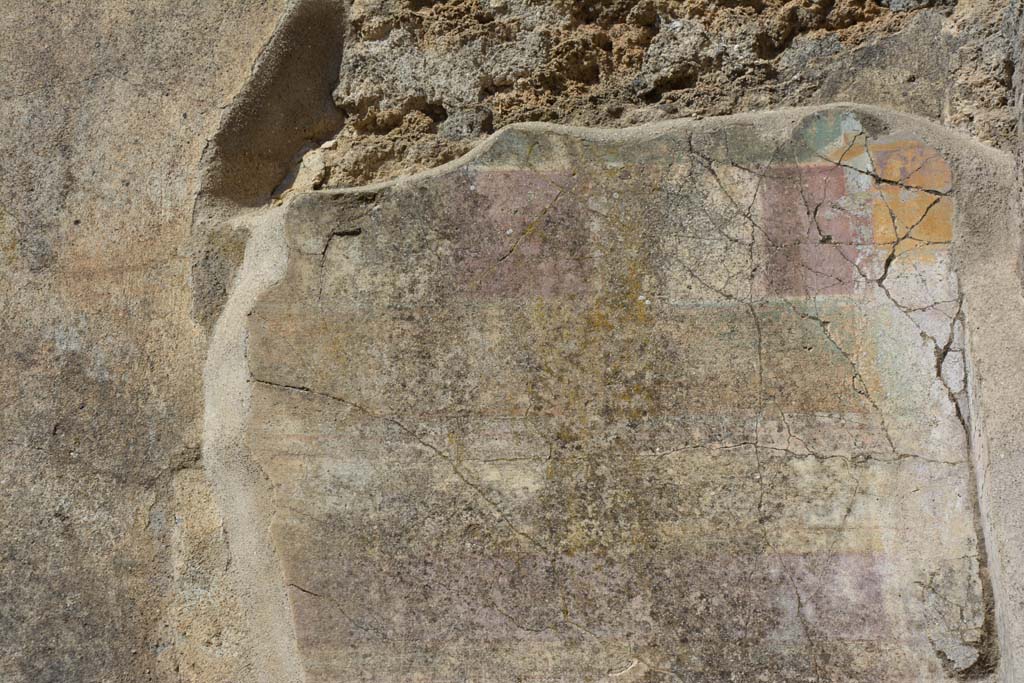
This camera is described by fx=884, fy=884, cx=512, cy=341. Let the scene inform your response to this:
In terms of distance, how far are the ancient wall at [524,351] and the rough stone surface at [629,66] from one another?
0.01 m

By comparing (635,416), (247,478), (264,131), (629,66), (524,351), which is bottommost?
(247,478)

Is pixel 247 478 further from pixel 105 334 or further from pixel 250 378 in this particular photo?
pixel 105 334

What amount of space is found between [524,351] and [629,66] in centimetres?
91

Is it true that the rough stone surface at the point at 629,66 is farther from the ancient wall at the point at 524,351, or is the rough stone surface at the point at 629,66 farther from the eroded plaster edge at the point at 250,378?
the eroded plaster edge at the point at 250,378

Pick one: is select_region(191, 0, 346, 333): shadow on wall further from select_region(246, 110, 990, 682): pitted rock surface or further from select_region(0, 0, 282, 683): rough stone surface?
select_region(246, 110, 990, 682): pitted rock surface

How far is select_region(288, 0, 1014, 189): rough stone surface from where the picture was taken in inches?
92.5

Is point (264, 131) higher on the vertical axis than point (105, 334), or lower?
higher

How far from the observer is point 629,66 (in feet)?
8.35

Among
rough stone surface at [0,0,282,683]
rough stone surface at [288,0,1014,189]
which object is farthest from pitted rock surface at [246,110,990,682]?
rough stone surface at [0,0,282,683]

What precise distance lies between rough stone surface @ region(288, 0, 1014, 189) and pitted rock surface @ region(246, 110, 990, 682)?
0.17 meters

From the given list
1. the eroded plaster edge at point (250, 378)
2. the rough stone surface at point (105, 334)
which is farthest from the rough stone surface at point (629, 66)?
the rough stone surface at point (105, 334)

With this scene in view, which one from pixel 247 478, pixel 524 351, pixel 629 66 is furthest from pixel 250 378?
pixel 629 66

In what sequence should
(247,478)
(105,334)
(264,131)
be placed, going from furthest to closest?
(264,131), (105,334), (247,478)

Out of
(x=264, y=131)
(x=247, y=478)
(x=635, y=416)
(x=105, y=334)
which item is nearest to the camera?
(x=635, y=416)
